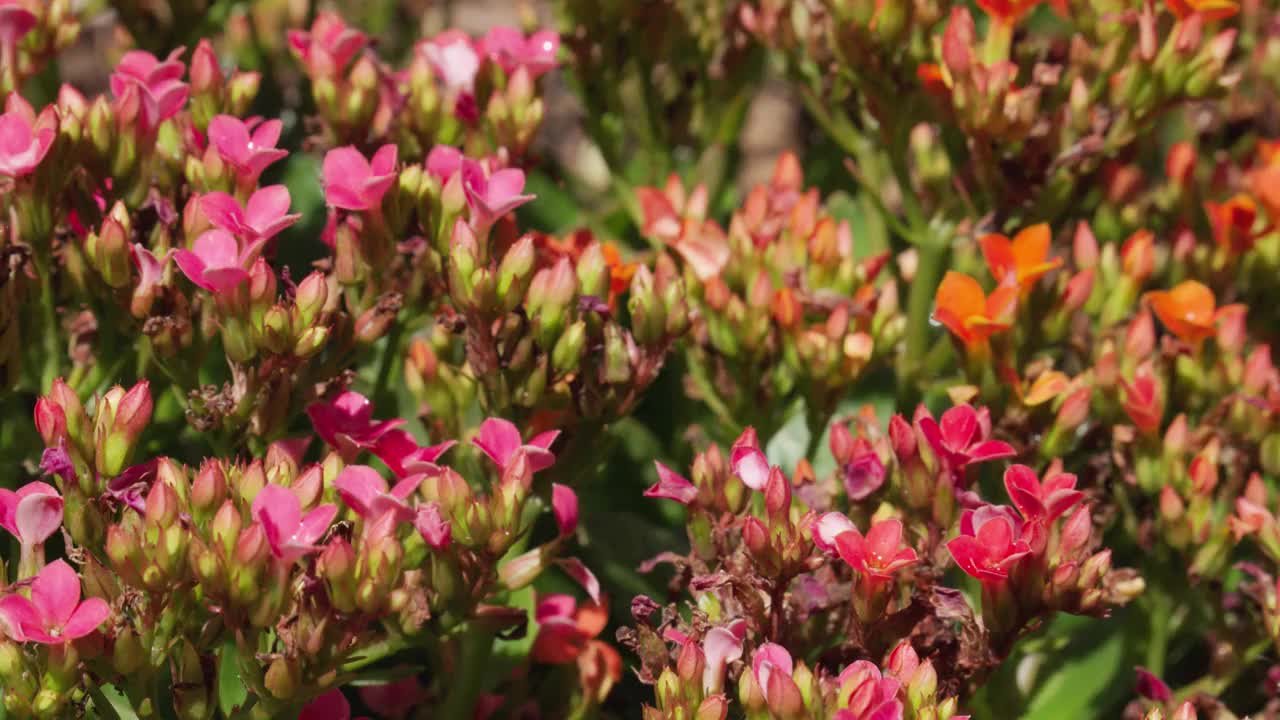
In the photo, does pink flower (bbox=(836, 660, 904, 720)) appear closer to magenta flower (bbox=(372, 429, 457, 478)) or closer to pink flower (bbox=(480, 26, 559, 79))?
magenta flower (bbox=(372, 429, 457, 478))

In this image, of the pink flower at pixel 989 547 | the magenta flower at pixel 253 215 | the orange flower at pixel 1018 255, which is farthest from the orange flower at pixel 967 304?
the magenta flower at pixel 253 215

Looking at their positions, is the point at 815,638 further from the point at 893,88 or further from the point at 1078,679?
the point at 893,88

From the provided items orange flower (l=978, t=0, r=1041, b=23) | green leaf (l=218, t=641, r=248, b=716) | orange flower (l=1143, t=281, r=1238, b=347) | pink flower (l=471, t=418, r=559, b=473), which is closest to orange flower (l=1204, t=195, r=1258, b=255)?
orange flower (l=1143, t=281, r=1238, b=347)

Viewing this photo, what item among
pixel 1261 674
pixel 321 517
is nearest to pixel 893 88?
pixel 1261 674

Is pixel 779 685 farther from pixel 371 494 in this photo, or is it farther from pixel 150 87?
pixel 150 87

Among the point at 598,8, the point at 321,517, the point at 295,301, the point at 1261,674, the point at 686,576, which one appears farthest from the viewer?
the point at 598,8

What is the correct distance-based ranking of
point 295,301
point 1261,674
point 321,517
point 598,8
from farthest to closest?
point 598,8 < point 1261,674 < point 295,301 < point 321,517

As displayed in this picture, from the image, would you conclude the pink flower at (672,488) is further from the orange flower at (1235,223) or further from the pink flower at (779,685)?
the orange flower at (1235,223)

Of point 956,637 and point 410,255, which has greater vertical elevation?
point 410,255
